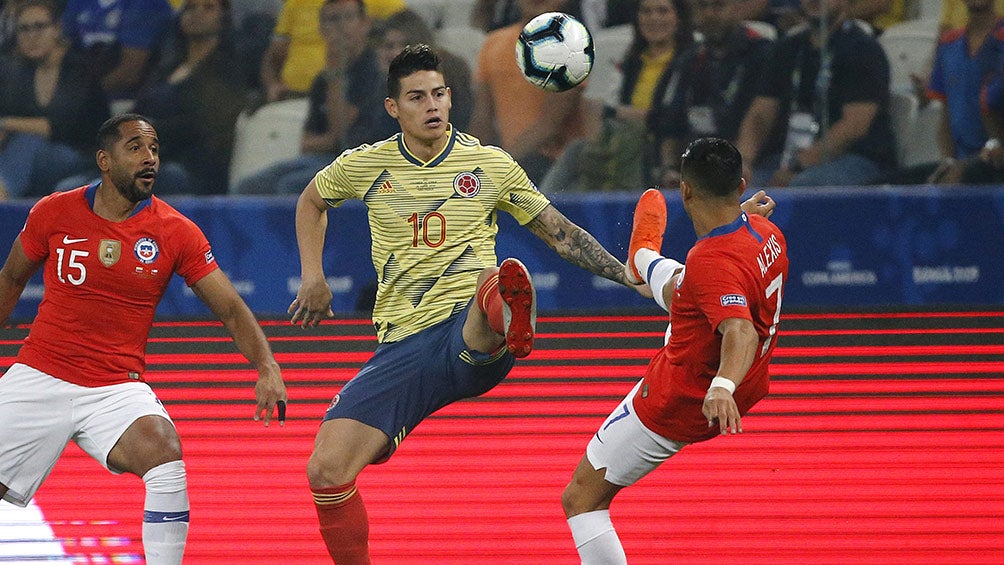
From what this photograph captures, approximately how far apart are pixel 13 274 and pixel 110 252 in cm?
42

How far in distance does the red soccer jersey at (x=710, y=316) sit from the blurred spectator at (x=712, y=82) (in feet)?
17.1

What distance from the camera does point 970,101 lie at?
30.1 ft

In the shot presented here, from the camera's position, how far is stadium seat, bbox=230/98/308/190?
995 centimetres

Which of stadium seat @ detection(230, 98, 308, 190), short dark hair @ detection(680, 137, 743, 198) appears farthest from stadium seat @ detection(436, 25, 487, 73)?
short dark hair @ detection(680, 137, 743, 198)

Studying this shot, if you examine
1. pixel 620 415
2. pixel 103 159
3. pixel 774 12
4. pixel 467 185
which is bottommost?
pixel 620 415

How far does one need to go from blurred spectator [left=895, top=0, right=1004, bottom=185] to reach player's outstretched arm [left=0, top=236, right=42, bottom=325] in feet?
21.0

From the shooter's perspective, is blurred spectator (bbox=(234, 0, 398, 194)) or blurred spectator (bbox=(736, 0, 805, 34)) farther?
blurred spectator (bbox=(234, 0, 398, 194))

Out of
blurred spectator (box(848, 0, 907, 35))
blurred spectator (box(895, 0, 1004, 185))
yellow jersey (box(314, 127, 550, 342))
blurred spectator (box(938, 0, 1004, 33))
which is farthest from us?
blurred spectator (box(848, 0, 907, 35))

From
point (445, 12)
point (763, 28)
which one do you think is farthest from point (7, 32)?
point (763, 28)

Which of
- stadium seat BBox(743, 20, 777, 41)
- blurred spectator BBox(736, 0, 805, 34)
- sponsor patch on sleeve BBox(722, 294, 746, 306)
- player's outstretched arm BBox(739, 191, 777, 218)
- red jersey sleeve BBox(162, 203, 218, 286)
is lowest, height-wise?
sponsor patch on sleeve BBox(722, 294, 746, 306)

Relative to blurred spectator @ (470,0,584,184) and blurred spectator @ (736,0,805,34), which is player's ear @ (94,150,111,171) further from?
blurred spectator @ (736,0,805,34)

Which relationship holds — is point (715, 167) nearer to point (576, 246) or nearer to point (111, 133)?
point (576, 246)

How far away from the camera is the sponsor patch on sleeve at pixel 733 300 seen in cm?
388

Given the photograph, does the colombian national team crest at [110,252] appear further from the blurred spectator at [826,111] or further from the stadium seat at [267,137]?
the blurred spectator at [826,111]
